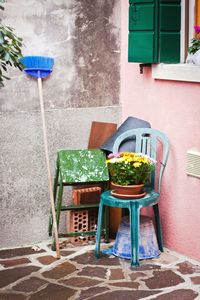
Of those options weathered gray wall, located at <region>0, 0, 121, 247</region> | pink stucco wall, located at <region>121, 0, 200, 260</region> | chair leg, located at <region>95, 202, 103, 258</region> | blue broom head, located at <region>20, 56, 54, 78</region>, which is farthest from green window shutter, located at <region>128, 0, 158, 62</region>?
chair leg, located at <region>95, 202, 103, 258</region>

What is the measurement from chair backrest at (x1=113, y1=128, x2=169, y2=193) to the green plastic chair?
26 centimetres

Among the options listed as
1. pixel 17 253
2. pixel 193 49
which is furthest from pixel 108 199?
pixel 193 49

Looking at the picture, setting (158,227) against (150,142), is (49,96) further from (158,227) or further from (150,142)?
(158,227)

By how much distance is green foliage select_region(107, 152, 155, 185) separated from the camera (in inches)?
229

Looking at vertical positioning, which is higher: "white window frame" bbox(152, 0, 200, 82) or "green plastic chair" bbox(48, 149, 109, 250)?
"white window frame" bbox(152, 0, 200, 82)

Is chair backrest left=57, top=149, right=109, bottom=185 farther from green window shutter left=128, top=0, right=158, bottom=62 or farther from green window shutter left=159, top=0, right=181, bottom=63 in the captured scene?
green window shutter left=159, top=0, right=181, bottom=63

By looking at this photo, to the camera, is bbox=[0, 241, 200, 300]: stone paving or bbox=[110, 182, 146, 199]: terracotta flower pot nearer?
bbox=[0, 241, 200, 300]: stone paving

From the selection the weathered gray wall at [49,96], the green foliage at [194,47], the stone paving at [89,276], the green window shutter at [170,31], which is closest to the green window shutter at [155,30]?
the green window shutter at [170,31]

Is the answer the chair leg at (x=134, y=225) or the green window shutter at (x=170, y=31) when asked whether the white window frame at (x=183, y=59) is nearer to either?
the green window shutter at (x=170, y=31)

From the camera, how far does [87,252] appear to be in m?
6.29

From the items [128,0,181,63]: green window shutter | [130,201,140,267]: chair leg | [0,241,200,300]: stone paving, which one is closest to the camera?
[0,241,200,300]: stone paving

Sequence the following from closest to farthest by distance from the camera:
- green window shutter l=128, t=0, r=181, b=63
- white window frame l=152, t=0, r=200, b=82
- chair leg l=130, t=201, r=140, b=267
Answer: chair leg l=130, t=201, r=140, b=267 → white window frame l=152, t=0, r=200, b=82 → green window shutter l=128, t=0, r=181, b=63

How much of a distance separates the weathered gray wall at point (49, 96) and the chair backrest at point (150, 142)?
0.61m

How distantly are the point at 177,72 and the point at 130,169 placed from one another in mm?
1043
